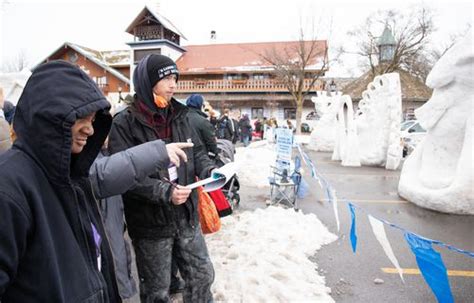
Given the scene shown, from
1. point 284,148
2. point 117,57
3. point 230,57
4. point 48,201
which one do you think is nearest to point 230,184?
point 284,148

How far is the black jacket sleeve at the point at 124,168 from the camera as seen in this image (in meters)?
1.95

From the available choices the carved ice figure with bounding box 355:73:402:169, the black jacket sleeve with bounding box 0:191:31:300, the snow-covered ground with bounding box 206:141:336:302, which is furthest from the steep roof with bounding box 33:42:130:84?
the black jacket sleeve with bounding box 0:191:31:300

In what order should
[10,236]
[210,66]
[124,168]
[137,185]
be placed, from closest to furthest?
[10,236], [124,168], [137,185], [210,66]

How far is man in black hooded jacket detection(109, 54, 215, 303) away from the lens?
2.58 meters

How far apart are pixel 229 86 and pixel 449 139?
34.1m

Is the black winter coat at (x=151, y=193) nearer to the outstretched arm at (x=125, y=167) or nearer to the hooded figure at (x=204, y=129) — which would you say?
the outstretched arm at (x=125, y=167)

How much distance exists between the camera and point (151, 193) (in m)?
2.43

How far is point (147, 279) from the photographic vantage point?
8.86ft

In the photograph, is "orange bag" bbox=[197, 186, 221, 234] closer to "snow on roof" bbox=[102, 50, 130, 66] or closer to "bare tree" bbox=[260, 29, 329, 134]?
"bare tree" bbox=[260, 29, 329, 134]

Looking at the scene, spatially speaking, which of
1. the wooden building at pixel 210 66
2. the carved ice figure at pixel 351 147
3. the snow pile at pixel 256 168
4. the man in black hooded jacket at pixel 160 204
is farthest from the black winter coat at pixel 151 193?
the wooden building at pixel 210 66

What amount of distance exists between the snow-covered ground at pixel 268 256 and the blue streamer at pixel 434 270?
3.84 ft

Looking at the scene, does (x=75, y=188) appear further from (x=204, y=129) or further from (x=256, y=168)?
(x=256, y=168)

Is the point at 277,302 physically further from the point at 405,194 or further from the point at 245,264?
the point at 405,194

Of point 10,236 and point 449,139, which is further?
point 449,139
